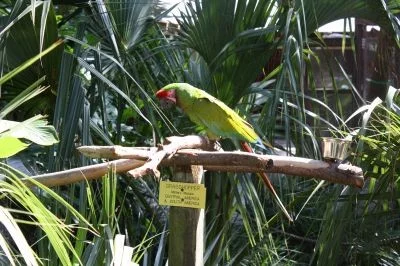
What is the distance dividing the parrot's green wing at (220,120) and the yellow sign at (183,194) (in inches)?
13.5

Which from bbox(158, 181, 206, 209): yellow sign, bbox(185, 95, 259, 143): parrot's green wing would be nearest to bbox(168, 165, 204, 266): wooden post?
bbox(158, 181, 206, 209): yellow sign

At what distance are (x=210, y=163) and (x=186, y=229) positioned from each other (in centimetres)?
19

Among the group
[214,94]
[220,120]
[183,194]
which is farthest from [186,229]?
[214,94]

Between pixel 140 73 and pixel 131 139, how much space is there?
476mm

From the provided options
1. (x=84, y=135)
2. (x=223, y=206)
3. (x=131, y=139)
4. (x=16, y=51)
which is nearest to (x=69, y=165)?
(x=84, y=135)

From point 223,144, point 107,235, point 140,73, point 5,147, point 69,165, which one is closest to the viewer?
point 5,147

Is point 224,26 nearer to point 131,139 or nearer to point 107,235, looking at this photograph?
point 131,139

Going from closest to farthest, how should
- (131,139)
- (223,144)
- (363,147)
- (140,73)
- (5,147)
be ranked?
(5,147)
(363,147)
(223,144)
(140,73)
(131,139)

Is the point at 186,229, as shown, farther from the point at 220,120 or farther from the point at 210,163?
the point at 220,120

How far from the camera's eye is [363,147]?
2.07 meters

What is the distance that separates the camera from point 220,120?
1905 millimetres

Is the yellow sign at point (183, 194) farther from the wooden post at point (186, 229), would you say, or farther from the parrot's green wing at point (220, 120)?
the parrot's green wing at point (220, 120)

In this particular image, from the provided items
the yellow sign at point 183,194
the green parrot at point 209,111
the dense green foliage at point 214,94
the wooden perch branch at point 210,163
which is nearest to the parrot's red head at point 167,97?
the green parrot at point 209,111

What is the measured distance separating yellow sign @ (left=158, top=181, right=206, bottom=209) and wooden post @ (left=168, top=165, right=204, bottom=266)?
0.04m
